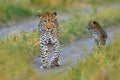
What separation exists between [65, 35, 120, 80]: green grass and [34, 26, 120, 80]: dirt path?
264mm

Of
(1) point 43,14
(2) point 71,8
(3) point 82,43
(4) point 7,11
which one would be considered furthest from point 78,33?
(2) point 71,8

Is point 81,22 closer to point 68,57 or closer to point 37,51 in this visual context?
point 37,51

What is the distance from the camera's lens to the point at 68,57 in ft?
43.9

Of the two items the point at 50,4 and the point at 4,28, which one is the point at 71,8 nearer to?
the point at 50,4

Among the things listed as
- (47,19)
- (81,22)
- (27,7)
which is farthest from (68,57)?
(27,7)

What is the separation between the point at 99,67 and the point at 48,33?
1.94m

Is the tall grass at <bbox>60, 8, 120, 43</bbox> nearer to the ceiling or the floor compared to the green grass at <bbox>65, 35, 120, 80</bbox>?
nearer to the ceiling

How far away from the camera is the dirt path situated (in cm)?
1066

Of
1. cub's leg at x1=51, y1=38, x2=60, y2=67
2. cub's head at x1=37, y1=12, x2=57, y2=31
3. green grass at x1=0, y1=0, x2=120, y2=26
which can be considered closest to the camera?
cub's head at x1=37, y1=12, x2=57, y2=31

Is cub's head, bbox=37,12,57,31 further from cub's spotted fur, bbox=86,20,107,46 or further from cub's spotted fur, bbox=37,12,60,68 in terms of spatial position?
cub's spotted fur, bbox=86,20,107,46

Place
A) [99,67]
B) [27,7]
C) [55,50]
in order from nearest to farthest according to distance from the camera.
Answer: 1. [99,67]
2. [55,50]
3. [27,7]

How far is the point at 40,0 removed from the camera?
22.6 metres

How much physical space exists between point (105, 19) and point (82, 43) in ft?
13.9

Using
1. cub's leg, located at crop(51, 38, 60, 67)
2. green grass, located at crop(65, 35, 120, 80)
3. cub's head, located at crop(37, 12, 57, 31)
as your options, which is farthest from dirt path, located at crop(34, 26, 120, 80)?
cub's head, located at crop(37, 12, 57, 31)
